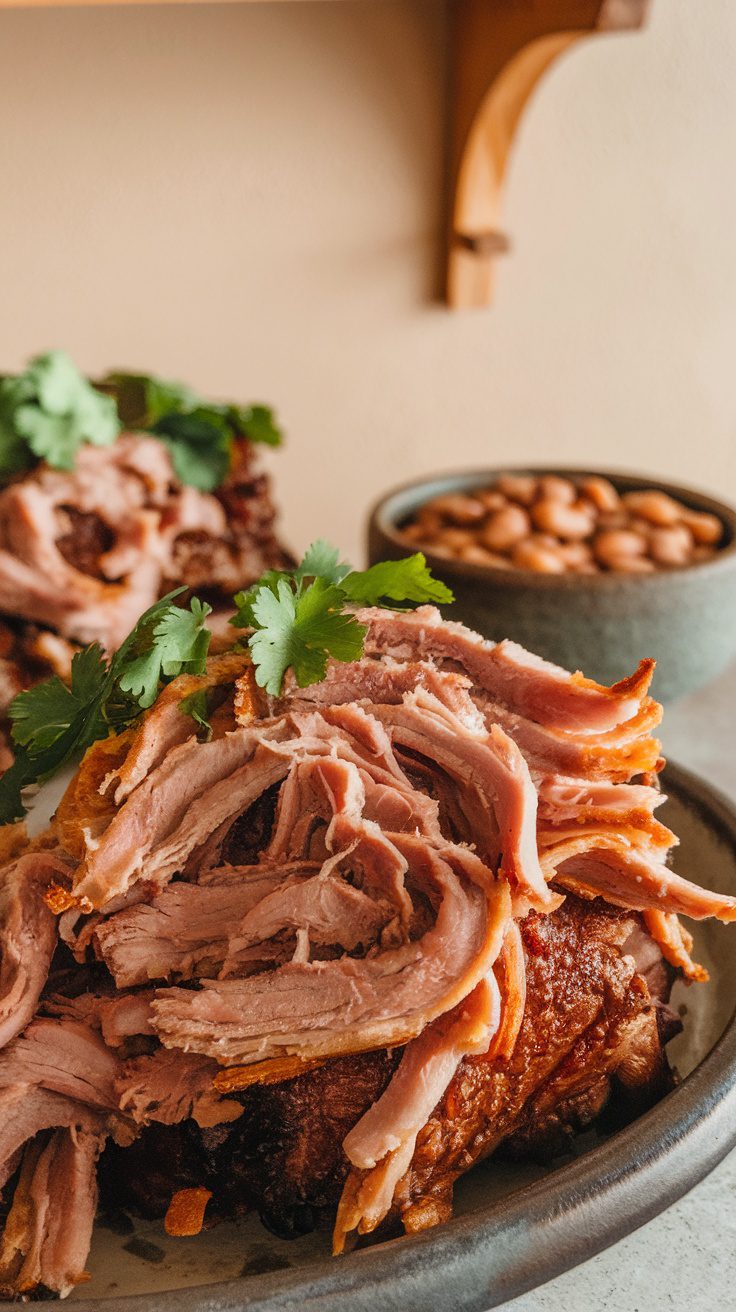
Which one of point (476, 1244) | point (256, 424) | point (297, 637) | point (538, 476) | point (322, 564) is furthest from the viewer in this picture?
point (538, 476)

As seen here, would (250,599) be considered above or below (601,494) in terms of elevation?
above

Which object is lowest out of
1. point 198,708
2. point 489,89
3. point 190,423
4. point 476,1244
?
point 476,1244

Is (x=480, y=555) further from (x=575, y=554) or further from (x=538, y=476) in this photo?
(x=538, y=476)

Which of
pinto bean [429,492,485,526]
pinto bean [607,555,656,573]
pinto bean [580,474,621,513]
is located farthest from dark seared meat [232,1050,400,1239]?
pinto bean [580,474,621,513]

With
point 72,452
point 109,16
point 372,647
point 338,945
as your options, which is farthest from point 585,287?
point 338,945

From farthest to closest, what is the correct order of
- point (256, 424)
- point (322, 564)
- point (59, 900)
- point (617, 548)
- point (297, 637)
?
point (256, 424) < point (617, 548) < point (322, 564) < point (297, 637) < point (59, 900)

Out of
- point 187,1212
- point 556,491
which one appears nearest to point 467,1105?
point 187,1212
